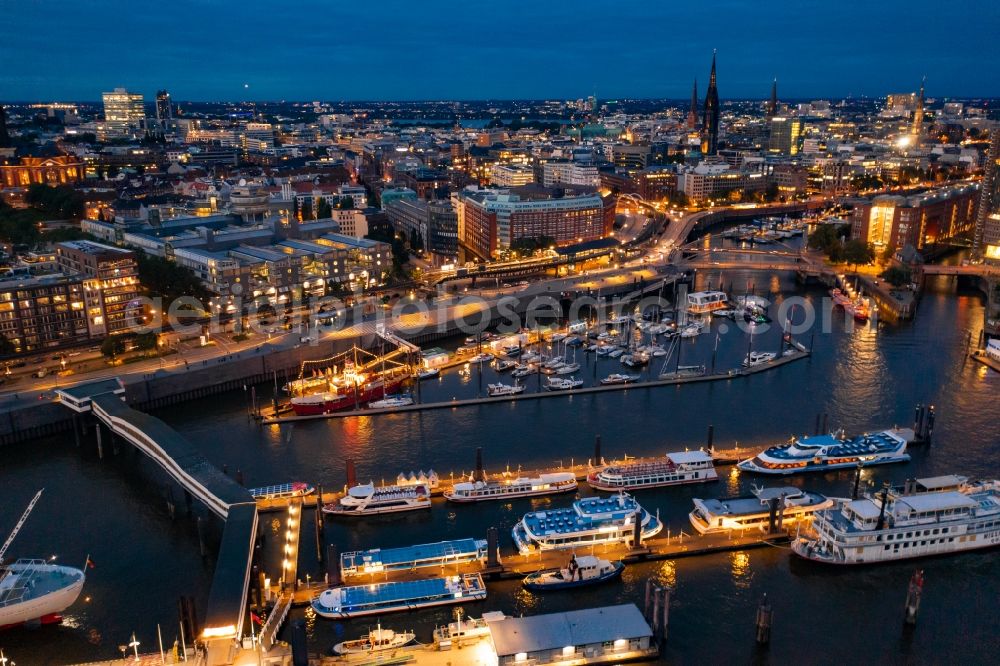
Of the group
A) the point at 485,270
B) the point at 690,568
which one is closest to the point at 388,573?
the point at 690,568

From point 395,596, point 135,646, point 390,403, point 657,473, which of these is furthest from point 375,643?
point 390,403

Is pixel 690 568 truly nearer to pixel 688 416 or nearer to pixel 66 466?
pixel 688 416

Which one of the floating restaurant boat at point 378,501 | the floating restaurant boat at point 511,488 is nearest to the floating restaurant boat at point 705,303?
the floating restaurant boat at point 511,488

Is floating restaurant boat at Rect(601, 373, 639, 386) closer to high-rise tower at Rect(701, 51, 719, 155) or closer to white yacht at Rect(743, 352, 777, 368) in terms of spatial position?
white yacht at Rect(743, 352, 777, 368)

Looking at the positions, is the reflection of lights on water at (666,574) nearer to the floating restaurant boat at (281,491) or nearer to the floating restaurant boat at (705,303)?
the floating restaurant boat at (281,491)

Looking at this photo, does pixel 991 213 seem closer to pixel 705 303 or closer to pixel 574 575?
pixel 705 303

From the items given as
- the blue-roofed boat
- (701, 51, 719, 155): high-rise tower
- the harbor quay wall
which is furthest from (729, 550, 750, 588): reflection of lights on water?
(701, 51, 719, 155): high-rise tower
